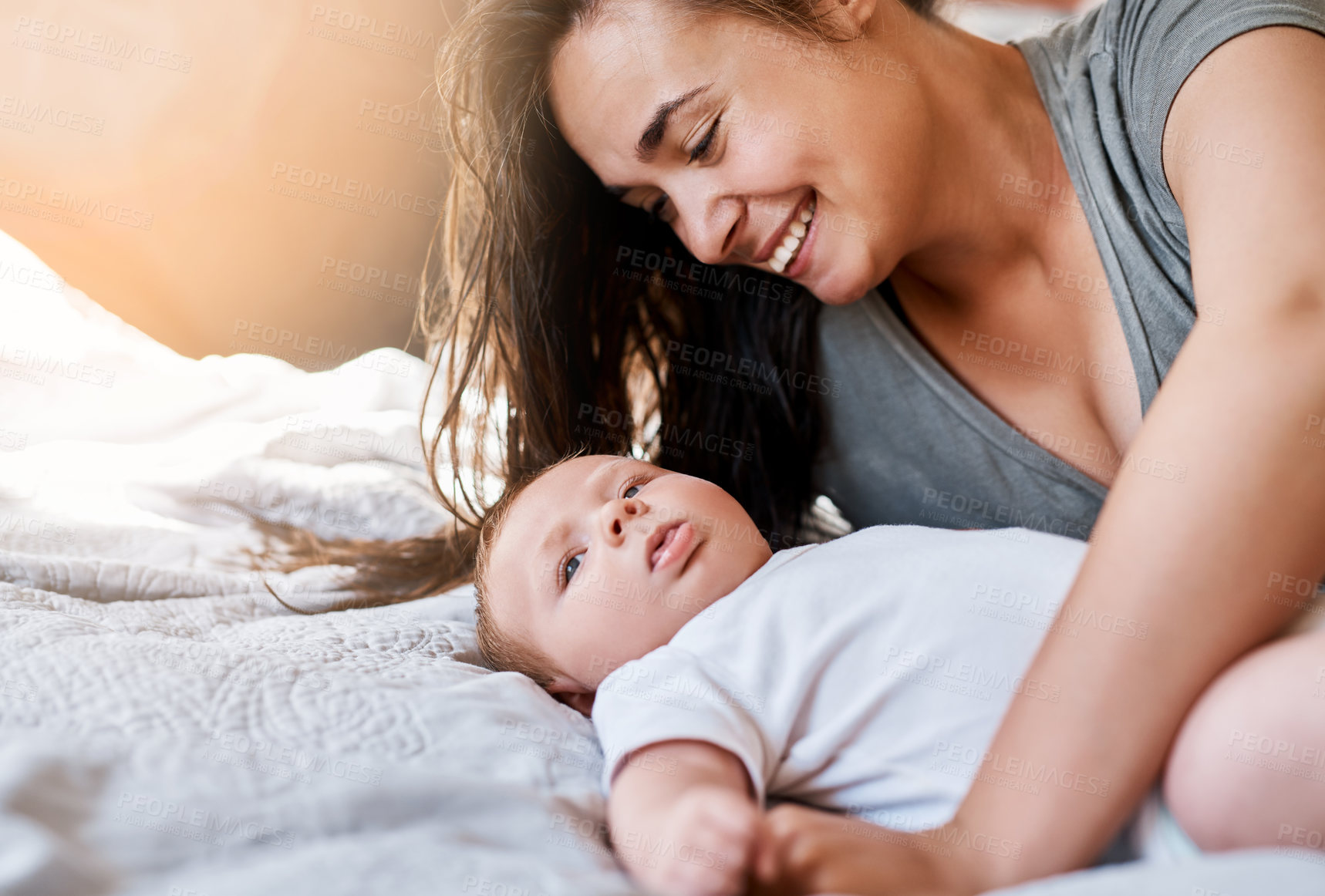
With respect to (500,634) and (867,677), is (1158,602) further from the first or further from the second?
(500,634)

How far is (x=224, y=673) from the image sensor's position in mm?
792

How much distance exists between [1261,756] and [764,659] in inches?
14.0

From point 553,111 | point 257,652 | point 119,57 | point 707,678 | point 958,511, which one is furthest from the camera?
point 119,57

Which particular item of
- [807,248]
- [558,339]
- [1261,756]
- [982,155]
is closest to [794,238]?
[807,248]

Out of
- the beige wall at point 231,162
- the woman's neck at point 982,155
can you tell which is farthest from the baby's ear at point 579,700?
the beige wall at point 231,162

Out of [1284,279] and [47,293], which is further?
[47,293]

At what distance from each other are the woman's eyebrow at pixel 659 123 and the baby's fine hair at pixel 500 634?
0.37 meters

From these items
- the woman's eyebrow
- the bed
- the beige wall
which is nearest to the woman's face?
the woman's eyebrow

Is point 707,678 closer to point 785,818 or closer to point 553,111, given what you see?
point 785,818

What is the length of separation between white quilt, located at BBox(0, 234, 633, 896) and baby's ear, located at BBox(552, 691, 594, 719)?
0.09 metres

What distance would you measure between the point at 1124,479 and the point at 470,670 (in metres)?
0.62

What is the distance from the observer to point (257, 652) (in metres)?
0.88

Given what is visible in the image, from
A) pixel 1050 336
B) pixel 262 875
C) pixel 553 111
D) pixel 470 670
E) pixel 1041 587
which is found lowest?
pixel 470 670

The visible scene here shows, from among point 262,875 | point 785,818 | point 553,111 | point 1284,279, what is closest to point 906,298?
point 553,111
